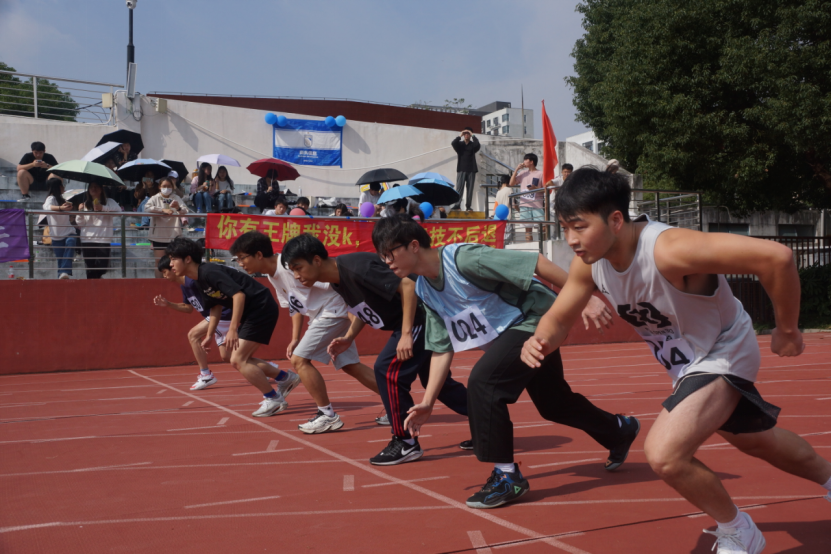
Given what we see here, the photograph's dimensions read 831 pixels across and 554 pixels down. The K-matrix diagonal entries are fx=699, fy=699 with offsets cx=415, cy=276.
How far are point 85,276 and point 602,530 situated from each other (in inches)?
425

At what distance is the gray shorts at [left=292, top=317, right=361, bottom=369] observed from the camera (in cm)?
600

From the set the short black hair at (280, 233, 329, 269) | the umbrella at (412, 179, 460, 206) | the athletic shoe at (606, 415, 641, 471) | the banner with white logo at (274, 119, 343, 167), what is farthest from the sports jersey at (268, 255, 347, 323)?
the banner with white logo at (274, 119, 343, 167)

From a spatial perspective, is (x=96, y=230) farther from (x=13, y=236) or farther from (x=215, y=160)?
(x=215, y=160)

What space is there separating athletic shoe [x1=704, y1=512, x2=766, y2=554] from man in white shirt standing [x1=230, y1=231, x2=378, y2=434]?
3.77 metres

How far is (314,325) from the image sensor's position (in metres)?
6.04

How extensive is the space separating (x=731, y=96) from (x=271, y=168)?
10957 mm

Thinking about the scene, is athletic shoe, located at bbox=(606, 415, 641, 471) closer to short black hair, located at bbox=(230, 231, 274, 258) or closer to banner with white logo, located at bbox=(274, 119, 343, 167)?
short black hair, located at bbox=(230, 231, 274, 258)

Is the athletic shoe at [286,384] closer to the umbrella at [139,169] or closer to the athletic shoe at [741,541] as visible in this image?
the athletic shoe at [741,541]

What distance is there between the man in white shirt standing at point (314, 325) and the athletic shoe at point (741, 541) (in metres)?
3.77

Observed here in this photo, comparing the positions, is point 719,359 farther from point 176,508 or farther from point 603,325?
point 176,508

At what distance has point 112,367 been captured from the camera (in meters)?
11.6

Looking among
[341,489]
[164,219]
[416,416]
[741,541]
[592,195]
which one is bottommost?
[341,489]

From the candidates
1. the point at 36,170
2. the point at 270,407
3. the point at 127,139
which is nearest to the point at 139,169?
the point at 36,170

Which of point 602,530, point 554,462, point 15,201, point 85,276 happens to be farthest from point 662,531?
point 15,201
